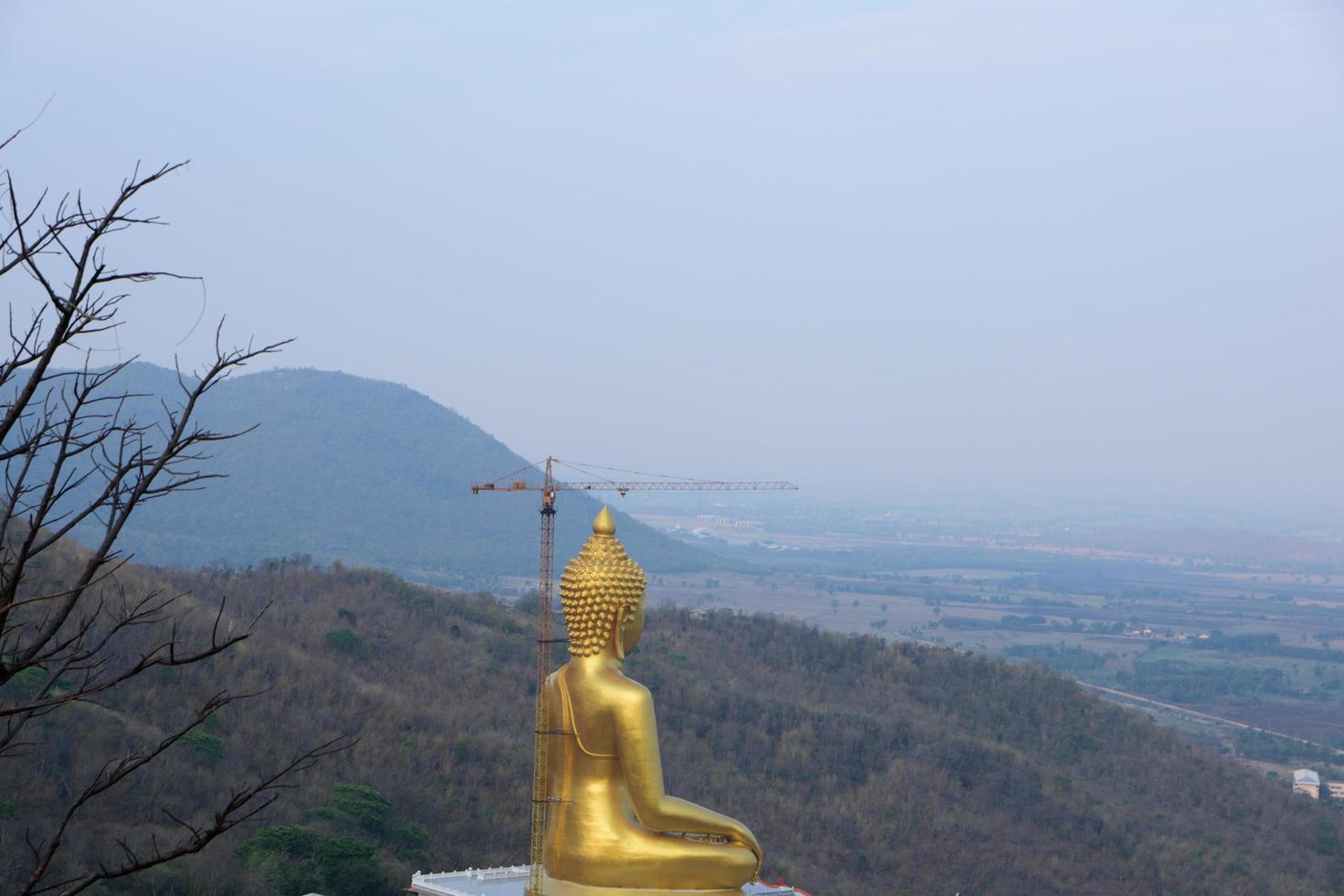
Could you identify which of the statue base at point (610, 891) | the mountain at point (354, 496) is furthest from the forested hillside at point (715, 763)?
the mountain at point (354, 496)

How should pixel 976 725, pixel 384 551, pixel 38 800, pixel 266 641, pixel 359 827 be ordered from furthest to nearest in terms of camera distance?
1. pixel 384 551
2. pixel 976 725
3. pixel 266 641
4. pixel 359 827
5. pixel 38 800

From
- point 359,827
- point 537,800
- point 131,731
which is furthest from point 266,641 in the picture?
point 537,800

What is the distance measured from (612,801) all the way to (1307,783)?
140ft

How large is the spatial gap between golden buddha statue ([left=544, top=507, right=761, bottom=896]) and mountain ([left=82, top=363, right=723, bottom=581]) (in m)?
73.2

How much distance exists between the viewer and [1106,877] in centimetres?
3206

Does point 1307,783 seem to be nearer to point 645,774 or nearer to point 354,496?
point 645,774

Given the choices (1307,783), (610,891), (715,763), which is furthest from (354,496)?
(610,891)

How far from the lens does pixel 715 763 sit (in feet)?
115

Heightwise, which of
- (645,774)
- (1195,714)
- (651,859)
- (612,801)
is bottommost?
(1195,714)

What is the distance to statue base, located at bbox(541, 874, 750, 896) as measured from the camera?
13.8 meters

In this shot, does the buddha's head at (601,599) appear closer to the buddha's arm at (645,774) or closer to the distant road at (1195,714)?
the buddha's arm at (645,774)

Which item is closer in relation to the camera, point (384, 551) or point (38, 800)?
point (38, 800)

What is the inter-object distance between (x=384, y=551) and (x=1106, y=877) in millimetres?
73524

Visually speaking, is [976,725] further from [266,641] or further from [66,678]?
[66,678]
